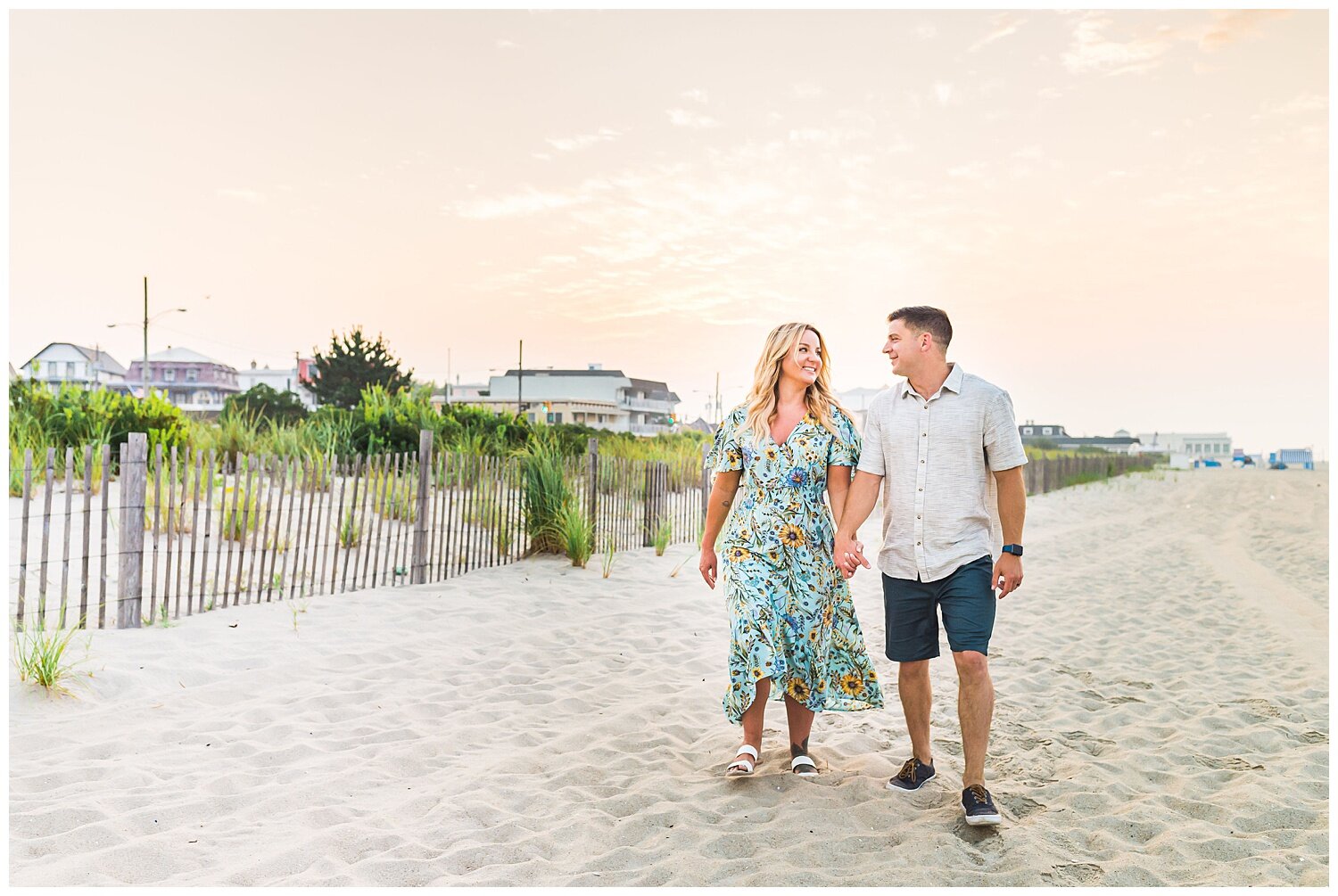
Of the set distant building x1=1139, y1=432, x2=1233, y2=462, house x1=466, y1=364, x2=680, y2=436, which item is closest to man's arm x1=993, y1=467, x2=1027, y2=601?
house x1=466, y1=364, x2=680, y2=436

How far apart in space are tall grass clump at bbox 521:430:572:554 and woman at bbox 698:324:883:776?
633 cm

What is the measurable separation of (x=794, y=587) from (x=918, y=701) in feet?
2.27

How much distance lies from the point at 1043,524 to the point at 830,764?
17015mm

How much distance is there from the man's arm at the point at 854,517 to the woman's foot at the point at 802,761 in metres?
0.88

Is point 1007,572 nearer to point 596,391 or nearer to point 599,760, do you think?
point 599,760

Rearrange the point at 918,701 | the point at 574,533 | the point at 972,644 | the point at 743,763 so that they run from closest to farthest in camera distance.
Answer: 1. the point at 972,644
2. the point at 918,701
3. the point at 743,763
4. the point at 574,533

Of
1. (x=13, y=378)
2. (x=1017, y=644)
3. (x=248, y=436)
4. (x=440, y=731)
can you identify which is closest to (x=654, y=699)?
(x=440, y=731)

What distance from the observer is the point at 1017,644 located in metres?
7.46

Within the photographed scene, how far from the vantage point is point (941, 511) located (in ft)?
12.0

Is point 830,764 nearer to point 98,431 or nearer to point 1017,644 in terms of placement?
point 1017,644

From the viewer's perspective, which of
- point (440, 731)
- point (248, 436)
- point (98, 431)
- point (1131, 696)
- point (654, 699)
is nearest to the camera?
point (440, 731)

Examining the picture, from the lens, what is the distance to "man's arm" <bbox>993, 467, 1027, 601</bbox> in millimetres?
3580

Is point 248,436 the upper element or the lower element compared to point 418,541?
upper

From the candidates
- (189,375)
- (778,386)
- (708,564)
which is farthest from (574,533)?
(189,375)
